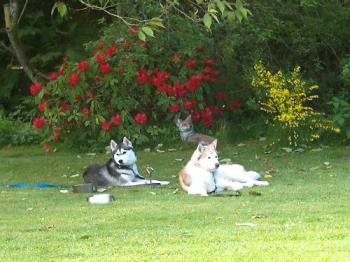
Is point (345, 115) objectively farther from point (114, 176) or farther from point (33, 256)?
point (33, 256)

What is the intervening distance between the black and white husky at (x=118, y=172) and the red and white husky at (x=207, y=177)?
1.15 metres

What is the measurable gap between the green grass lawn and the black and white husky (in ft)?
1.32

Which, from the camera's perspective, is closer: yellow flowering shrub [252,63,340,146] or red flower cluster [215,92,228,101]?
yellow flowering shrub [252,63,340,146]

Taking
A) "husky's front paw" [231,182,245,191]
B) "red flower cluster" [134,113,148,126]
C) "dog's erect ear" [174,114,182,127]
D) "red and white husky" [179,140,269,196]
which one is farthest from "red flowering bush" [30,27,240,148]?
"husky's front paw" [231,182,245,191]

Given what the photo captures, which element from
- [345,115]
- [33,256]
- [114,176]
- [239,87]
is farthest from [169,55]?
[33,256]

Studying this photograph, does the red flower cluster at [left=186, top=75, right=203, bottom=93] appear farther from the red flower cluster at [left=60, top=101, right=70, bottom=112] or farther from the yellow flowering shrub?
the red flower cluster at [left=60, top=101, right=70, bottom=112]

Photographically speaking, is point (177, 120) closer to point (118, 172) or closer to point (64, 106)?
point (64, 106)

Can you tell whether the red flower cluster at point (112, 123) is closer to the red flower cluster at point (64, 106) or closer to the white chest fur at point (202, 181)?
the red flower cluster at point (64, 106)

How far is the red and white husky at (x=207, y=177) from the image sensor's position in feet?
36.0

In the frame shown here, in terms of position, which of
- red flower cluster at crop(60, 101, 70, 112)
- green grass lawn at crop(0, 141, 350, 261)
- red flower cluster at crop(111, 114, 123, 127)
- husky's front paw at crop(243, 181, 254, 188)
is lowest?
husky's front paw at crop(243, 181, 254, 188)

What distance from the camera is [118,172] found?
490 inches

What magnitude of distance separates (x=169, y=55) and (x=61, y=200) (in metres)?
7.21

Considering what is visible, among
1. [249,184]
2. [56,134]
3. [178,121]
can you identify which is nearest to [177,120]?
[178,121]

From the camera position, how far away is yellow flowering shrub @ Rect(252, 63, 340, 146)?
15852mm
